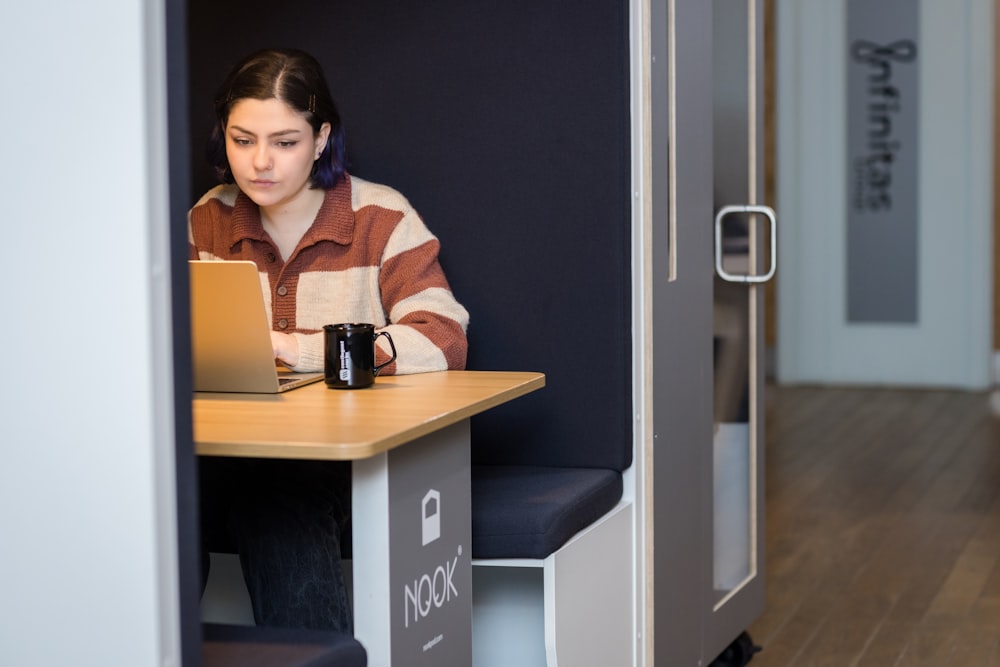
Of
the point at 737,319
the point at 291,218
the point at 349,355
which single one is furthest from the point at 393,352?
the point at 737,319

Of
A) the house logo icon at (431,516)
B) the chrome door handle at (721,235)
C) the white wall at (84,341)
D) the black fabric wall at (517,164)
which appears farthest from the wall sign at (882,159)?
the white wall at (84,341)

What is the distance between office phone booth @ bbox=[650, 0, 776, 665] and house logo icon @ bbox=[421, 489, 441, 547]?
82 cm

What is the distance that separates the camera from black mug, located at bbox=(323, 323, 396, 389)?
1.82 m

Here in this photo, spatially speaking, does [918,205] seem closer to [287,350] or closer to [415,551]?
[287,350]

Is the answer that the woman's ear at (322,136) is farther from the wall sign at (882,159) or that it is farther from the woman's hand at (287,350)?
the wall sign at (882,159)

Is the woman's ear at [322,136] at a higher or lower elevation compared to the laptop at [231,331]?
higher

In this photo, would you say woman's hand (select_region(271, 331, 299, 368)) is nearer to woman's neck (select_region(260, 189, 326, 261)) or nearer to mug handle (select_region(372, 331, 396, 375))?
mug handle (select_region(372, 331, 396, 375))

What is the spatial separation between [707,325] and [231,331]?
1316 millimetres

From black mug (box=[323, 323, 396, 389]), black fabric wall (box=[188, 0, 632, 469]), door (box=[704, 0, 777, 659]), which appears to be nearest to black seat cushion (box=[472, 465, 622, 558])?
black fabric wall (box=[188, 0, 632, 469])

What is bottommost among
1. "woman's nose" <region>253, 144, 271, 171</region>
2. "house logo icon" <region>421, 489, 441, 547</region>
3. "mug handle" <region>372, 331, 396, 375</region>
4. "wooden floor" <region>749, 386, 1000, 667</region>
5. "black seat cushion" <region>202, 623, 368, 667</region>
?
"wooden floor" <region>749, 386, 1000, 667</region>

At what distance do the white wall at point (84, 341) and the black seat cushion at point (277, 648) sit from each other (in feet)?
0.73

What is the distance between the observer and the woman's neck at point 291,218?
2234mm

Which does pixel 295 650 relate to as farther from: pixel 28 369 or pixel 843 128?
pixel 843 128

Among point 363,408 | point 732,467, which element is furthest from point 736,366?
point 363,408
